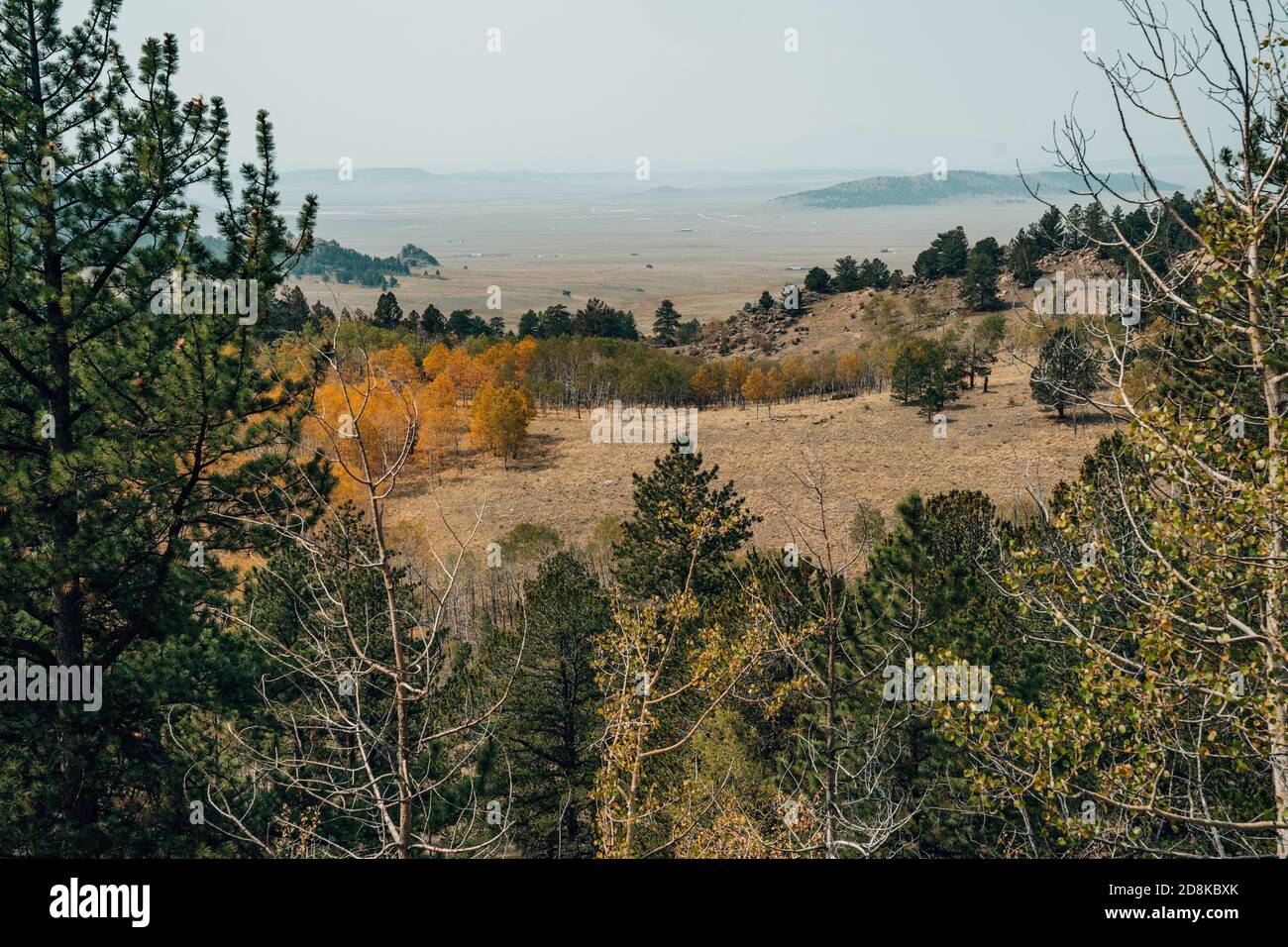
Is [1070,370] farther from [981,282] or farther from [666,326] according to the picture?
[666,326]

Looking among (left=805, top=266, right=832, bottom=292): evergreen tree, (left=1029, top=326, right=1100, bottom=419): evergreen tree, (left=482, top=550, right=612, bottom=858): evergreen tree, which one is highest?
(left=805, top=266, right=832, bottom=292): evergreen tree

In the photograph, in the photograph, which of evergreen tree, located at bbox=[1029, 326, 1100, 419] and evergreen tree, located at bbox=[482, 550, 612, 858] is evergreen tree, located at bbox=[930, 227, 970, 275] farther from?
evergreen tree, located at bbox=[1029, 326, 1100, 419]

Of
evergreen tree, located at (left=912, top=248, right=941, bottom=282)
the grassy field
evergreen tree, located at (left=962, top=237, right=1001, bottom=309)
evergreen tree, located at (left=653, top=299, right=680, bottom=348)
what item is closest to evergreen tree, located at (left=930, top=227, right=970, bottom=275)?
evergreen tree, located at (left=912, top=248, right=941, bottom=282)

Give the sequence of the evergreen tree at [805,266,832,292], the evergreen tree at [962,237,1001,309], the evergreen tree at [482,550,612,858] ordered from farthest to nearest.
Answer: the evergreen tree at [805,266,832,292] → the evergreen tree at [962,237,1001,309] → the evergreen tree at [482,550,612,858]

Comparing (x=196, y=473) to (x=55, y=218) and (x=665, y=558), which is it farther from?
(x=665, y=558)

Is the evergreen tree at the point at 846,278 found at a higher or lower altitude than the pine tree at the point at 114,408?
higher

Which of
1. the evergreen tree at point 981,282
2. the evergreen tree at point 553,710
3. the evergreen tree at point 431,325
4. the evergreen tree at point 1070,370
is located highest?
the evergreen tree at point 981,282

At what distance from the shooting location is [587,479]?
76.6 metres

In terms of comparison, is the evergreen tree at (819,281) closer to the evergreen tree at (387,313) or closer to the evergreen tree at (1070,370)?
the evergreen tree at (387,313)

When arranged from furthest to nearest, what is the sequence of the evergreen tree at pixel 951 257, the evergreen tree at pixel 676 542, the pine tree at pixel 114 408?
the evergreen tree at pixel 951 257, the evergreen tree at pixel 676 542, the pine tree at pixel 114 408

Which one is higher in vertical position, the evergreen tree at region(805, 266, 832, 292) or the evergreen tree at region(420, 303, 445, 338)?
the evergreen tree at region(805, 266, 832, 292)

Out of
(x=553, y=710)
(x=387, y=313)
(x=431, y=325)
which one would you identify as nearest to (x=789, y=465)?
(x=553, y=710)

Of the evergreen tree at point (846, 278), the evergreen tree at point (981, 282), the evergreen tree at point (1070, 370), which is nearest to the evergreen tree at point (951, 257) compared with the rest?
the evergreen tree at point (981, 282)

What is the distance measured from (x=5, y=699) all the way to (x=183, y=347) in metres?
5.72
